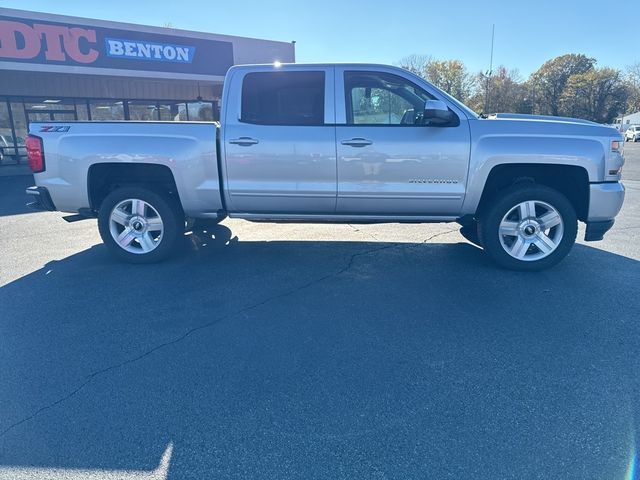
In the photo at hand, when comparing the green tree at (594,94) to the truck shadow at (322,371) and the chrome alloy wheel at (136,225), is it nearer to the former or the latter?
the truck shadow at (322,371)

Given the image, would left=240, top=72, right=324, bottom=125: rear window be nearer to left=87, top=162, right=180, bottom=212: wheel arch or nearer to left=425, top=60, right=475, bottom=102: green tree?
left=87, top=162, right=180, bottom=212: wheel arch

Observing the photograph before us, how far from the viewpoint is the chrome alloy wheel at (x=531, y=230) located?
4.77 m

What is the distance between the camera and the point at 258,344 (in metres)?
3.34

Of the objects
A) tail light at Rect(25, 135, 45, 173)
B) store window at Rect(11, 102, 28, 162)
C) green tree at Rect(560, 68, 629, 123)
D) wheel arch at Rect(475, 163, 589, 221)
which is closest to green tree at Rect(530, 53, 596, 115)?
green tree at Rect(560, 68, 629, 123)

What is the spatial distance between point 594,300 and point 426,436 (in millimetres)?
2650

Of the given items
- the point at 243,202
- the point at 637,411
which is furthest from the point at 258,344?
the point at 637,411

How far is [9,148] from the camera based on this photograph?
55.0ft

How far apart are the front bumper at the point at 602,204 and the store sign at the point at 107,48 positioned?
50.2 feet

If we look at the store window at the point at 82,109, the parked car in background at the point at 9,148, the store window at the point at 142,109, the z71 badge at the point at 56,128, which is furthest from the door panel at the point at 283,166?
the store window at the point at 142,109

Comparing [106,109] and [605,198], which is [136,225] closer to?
[605,198]

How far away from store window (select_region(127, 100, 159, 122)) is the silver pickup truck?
15.0m

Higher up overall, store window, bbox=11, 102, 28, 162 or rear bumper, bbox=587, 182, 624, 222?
store window, bbox=11, 102, 28, 162

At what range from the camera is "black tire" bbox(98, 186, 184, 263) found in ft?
16.7

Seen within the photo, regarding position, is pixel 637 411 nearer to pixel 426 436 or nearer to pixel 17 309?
pixel 426 436
